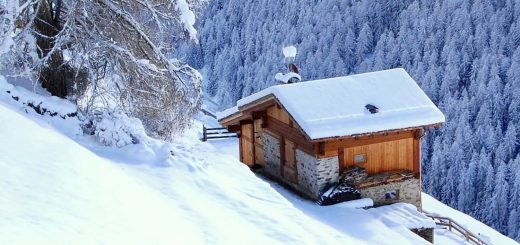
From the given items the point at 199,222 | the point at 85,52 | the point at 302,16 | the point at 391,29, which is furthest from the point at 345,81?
the point at 302,16

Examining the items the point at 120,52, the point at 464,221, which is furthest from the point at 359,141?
the point at 464,221

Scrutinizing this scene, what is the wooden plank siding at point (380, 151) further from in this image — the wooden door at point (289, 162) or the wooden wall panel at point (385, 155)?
the wooden door at point (289, 162)

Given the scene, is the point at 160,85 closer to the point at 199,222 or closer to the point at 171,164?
the point at 171,164

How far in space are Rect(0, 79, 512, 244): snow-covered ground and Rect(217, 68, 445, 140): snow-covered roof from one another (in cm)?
507

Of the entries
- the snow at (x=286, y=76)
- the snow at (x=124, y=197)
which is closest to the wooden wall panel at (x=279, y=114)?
the snow at (x=286, y=76)

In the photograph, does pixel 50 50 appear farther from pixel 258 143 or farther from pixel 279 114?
pixel 258 143

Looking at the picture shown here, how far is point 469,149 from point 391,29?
2855 centimetres

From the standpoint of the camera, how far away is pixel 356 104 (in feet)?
57.5

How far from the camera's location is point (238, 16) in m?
96.9

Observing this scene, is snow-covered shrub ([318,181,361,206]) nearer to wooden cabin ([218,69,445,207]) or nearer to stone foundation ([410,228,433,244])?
wooden cabin ([218,69,445,207])

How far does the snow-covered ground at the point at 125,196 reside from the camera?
6762mm

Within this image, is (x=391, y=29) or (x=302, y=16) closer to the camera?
(x=391, y=29)

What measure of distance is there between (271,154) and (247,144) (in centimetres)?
211

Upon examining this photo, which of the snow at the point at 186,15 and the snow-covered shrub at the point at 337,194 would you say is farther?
the snow-covered shrub at the point at 337,194
